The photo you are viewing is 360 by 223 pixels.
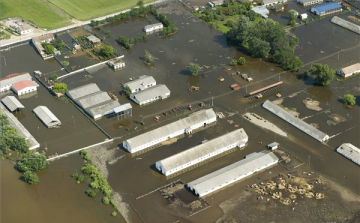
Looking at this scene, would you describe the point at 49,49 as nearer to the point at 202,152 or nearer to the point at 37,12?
the point at 37,12

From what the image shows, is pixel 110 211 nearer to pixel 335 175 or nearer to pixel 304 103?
pixel 335 175

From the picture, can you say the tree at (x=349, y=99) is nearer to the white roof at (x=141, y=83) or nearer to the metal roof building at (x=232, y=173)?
the metal roof building at (x=232, y=173)

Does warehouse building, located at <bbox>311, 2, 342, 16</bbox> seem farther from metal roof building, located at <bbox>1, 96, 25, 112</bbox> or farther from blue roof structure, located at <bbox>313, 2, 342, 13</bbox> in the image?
metal roof building, located at <bbox>1, 96, 25, 112</bbox>

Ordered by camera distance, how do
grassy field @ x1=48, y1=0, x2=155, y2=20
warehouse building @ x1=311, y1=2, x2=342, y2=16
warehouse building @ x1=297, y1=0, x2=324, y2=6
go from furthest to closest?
warehouse building @ x1=297, y1=0, x2=324, y2=6
grassy field @ x1=48, y1=0, x2=155, y2=20
warehouse building @ x1=311, y1=2, x2=342, y2=16

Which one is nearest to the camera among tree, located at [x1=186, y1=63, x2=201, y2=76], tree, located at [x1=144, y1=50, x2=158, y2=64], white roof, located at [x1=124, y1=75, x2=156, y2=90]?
white roof, located at [x1=124, y1=75, x2=156, y2=90]

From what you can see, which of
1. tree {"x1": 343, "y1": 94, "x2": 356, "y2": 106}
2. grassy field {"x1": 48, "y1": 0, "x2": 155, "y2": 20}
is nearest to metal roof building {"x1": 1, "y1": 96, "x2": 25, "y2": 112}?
grassy field {"x1": 48, "y1": 0, "x2": 155, "y2": 20}

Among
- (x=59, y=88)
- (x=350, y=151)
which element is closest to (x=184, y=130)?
(x=350, y=151)

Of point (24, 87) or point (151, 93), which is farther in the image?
point (24, 87)
